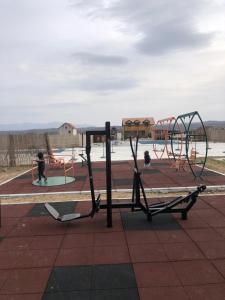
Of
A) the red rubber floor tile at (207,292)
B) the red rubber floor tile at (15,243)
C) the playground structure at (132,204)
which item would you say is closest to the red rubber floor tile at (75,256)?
the red rubber floor tile at (15,243)

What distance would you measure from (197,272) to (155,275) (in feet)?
2.08

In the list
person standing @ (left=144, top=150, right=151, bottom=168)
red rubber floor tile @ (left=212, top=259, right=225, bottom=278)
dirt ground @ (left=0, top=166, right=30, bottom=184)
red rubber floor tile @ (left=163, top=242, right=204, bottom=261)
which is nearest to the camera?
red rubber floor tile @ (left=212, top=259, right=225, bottom=278)

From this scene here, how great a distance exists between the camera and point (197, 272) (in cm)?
506

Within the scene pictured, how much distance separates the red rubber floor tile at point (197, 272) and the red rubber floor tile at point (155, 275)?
110 millimetres

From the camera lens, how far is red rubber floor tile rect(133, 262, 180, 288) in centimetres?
474

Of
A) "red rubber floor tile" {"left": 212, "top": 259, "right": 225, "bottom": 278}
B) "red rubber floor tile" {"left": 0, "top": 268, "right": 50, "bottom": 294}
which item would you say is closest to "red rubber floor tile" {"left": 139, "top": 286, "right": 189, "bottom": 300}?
"red rubber floor tile" {"left": 212, "top": 259, "right": 225, "bottom": 278}

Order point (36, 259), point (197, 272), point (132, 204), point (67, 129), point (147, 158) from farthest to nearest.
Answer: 1. point (67, 129)
2. point (147, 158)
3. point (132, 204)
4. point (36, 259)
5. point (197, 272)

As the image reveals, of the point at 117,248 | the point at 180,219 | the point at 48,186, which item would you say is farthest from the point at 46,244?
the point at 48,186

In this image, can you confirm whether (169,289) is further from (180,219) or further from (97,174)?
(97,174)

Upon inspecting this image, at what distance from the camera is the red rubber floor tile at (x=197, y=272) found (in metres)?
4.79

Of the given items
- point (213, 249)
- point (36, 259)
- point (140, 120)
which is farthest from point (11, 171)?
point (140, 120)

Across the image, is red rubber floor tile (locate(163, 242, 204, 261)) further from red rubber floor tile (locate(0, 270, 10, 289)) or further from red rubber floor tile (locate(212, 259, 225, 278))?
red rubber floor tile (locate(0, 270, 10, 289))

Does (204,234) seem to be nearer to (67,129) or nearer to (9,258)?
(9,258)

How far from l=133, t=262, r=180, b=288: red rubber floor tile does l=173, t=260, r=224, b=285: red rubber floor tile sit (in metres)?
0.11
